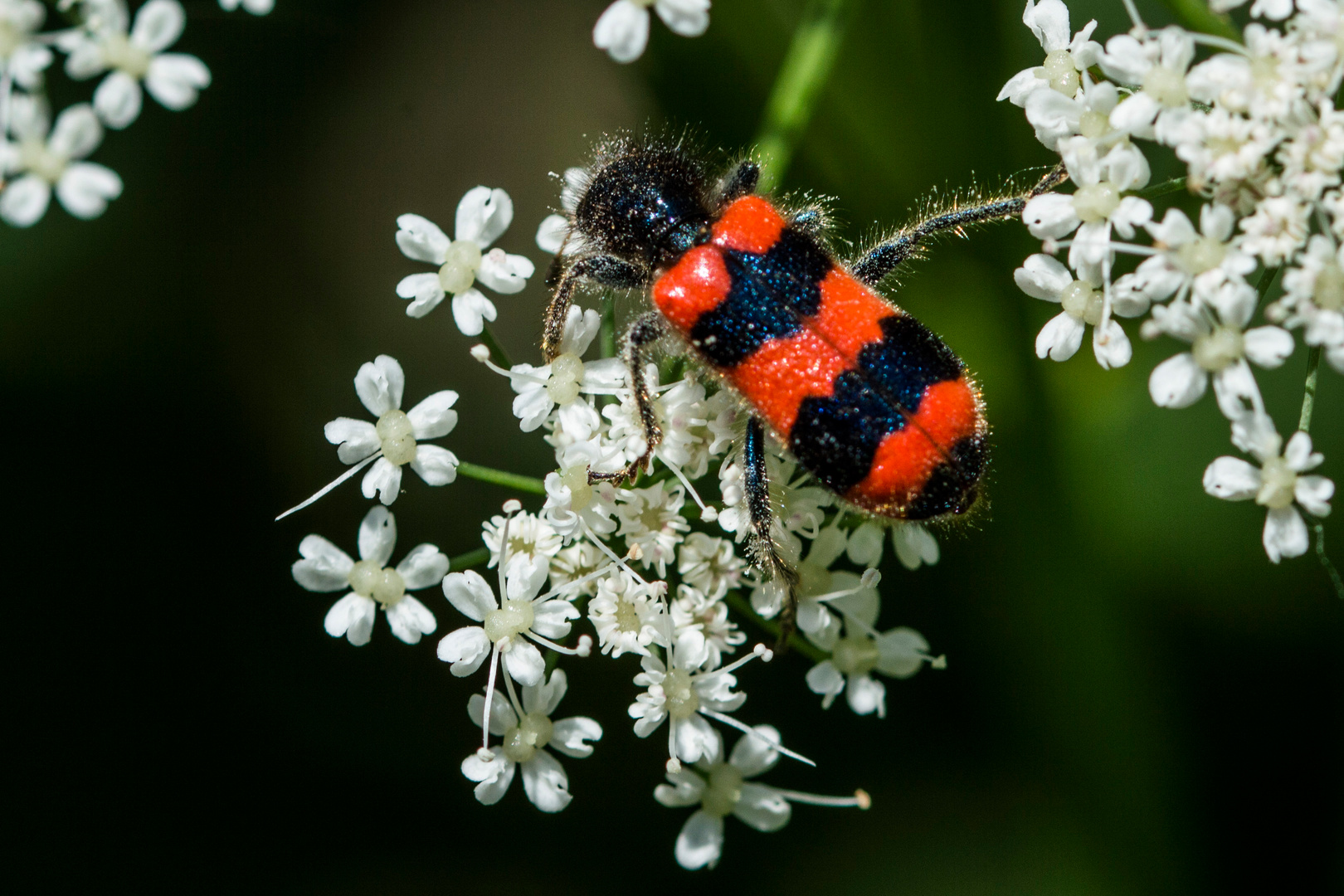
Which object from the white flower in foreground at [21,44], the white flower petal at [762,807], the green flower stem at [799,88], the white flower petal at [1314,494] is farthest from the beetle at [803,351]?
the white flower in foreground at [21,44]

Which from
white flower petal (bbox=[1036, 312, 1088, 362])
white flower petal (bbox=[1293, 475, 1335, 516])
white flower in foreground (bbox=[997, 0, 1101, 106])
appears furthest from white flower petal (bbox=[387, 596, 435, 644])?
white flower petal (bbox=[1293, 475, 1335, 516])

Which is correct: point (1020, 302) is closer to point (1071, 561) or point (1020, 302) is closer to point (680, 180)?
point (1071, 561)

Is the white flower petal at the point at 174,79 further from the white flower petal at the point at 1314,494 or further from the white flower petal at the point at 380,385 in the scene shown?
the white flower petal at the point at 1314,494

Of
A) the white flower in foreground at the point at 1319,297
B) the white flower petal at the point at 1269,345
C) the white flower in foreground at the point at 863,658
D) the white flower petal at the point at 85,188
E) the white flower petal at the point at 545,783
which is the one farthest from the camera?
the white flower in foreground at the point at 863,658

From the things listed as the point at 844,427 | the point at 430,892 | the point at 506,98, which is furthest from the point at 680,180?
the point at 430,892

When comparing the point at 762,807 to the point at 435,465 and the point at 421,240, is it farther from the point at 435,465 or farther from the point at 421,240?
the point at 421,240

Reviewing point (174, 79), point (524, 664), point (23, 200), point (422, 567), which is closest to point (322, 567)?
point (422, 567)

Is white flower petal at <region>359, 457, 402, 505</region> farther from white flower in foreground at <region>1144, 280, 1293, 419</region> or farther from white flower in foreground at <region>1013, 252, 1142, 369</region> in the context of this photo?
white flower in foreground at <region>1144, 280, 1293, 419</region>
